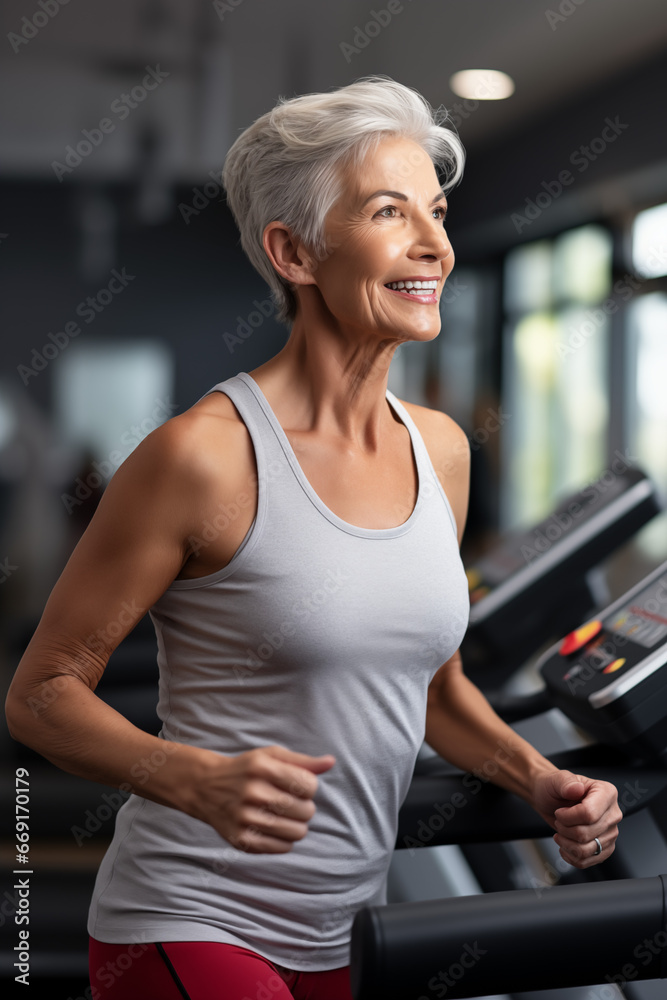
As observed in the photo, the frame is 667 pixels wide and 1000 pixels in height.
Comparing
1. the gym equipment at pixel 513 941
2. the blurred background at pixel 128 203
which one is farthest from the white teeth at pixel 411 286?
the blurred background at pixel 128 203

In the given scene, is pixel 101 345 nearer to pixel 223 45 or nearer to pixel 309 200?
pixel 223 45

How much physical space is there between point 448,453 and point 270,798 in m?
0.60

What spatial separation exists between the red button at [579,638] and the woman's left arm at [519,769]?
0.84 feet

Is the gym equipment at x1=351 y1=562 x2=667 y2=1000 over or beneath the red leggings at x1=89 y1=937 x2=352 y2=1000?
over

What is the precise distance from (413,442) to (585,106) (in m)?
3.66

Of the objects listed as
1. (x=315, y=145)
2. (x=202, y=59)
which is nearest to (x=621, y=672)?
(x=315, y=145)

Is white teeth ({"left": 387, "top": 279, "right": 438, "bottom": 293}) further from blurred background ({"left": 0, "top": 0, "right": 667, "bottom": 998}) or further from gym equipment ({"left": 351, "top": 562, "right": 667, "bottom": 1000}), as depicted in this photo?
blurred background ({"left": 0, "top": 0, "right": 667, "bottom": 998})

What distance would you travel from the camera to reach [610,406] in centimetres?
490

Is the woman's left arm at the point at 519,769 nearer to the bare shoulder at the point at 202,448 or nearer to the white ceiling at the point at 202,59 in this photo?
the bare shoulder at the point at 202,448

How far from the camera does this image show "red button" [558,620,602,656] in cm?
136

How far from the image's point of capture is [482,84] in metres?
3.88

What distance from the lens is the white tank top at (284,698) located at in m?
0.90

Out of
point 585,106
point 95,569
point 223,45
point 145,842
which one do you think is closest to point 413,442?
point 95,569

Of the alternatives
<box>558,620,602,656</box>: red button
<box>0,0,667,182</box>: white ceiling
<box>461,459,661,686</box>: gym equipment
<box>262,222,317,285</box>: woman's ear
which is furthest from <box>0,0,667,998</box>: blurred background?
<box>262,222,317,285</box>: woman's ear
